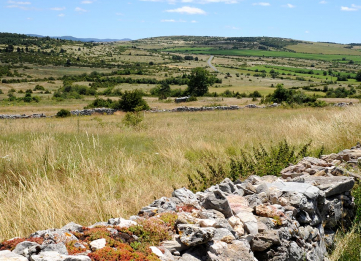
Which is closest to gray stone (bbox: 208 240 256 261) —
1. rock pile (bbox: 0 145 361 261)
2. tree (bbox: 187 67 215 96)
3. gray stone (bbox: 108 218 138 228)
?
rock pile (bbox: 0 145 361 261)

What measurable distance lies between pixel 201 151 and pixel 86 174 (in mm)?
3532

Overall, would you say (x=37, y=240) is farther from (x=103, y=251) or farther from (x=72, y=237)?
(x=103, y=251)

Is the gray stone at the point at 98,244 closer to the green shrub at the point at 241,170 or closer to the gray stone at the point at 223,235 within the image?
the gray stone at the point at 223,235

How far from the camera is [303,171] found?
5961 millimetres

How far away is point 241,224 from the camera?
3641 mm

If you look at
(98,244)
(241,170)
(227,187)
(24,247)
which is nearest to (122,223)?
(98,244)

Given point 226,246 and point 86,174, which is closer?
point 226,246

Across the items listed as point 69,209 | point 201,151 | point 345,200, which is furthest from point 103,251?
point 201,151

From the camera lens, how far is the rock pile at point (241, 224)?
275cm

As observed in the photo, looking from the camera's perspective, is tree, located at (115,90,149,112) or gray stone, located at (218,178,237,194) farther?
tree, located at (115,90,149,112)

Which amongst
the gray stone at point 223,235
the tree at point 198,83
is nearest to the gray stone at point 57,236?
the gray stone at point 223,235

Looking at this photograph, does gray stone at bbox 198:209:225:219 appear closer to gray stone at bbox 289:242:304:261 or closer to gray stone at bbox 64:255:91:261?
gray stone at bbox 289:242:304:261

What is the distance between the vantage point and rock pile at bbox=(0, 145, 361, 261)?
2754mm

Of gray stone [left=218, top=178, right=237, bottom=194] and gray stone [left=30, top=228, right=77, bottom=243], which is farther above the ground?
gray stone [left=30, top=228, right=77, bottom=243]
